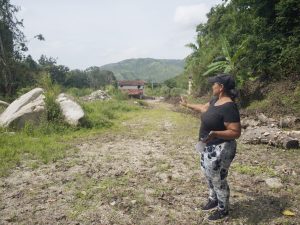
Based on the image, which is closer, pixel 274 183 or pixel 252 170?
pixel 274 183

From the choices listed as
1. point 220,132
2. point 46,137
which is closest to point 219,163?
point 220,132

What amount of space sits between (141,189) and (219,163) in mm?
1996

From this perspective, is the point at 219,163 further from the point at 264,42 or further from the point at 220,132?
the point at 264,42

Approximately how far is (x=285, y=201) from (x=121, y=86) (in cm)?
5127

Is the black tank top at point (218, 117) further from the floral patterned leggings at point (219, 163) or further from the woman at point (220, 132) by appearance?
the floral patterned leggings at point (219, 163)

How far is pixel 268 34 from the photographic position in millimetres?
15008

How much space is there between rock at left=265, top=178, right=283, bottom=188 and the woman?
1.81 meters

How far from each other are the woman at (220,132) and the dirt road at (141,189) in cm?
73

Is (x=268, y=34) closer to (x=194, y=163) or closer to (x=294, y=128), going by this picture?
(x=294, y=128)

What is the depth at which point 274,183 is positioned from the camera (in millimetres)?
5539

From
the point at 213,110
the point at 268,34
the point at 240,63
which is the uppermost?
the point at 268,34

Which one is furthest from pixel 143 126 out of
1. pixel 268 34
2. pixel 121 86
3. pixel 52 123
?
pixel 121 86

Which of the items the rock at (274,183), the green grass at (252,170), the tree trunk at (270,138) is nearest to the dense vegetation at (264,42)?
the tree trunk at (270,138)

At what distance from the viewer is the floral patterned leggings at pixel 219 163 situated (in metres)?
3.85
